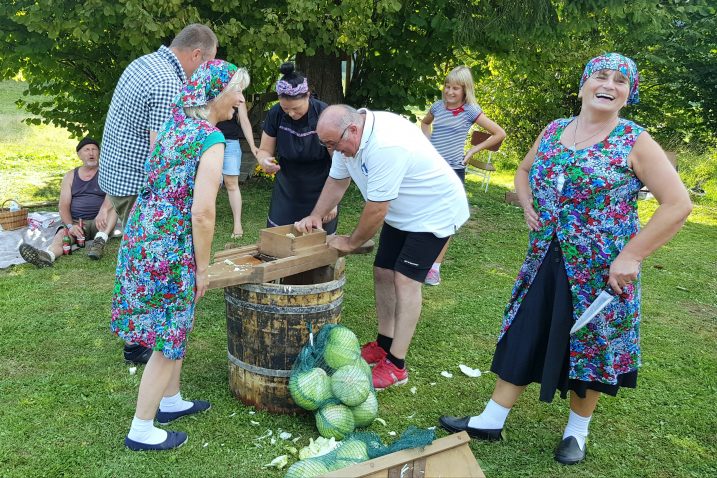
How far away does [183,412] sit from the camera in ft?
11.8

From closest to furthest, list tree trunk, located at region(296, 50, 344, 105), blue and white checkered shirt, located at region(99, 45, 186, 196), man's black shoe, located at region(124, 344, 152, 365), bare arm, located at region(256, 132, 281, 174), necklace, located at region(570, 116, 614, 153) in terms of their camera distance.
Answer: necklace, located at region(570, 116, 614, 153)
blue and white checkered shirt, located at region(99, 45, 186, 196)
man's black shoe, located at region(124, 344, 152, 365)
bare arm, located at region(256, 132, 281, 174)
tree trunk, located at region(296, 50, 344, 105)

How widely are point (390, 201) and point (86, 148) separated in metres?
4.21

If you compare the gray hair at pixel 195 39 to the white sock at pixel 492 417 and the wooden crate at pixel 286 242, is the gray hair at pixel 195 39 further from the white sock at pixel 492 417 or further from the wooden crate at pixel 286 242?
the white sock at pixel 492 417

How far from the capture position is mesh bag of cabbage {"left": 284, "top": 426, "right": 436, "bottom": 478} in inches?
108

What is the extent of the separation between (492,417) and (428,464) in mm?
951

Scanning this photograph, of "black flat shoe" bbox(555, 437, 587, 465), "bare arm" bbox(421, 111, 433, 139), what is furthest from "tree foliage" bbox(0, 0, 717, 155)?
"black flat shoe" bbox(555, 437, 587, 465)

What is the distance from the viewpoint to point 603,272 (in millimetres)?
3021

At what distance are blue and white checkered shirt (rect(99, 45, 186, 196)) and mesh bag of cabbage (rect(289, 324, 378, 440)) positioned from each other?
1.38m

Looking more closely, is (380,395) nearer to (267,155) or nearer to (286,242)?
(286,242)

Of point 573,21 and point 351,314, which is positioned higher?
point 573,21

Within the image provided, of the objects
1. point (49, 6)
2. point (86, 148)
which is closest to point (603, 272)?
point (86, 148)

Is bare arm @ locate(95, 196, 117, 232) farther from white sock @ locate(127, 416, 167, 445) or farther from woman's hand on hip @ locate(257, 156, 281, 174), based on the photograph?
white sock @ locate(127, 416, 167, 445)

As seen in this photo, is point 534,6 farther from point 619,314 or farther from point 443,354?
point 619,314

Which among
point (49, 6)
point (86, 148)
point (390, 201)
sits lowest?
point (86, 148)
